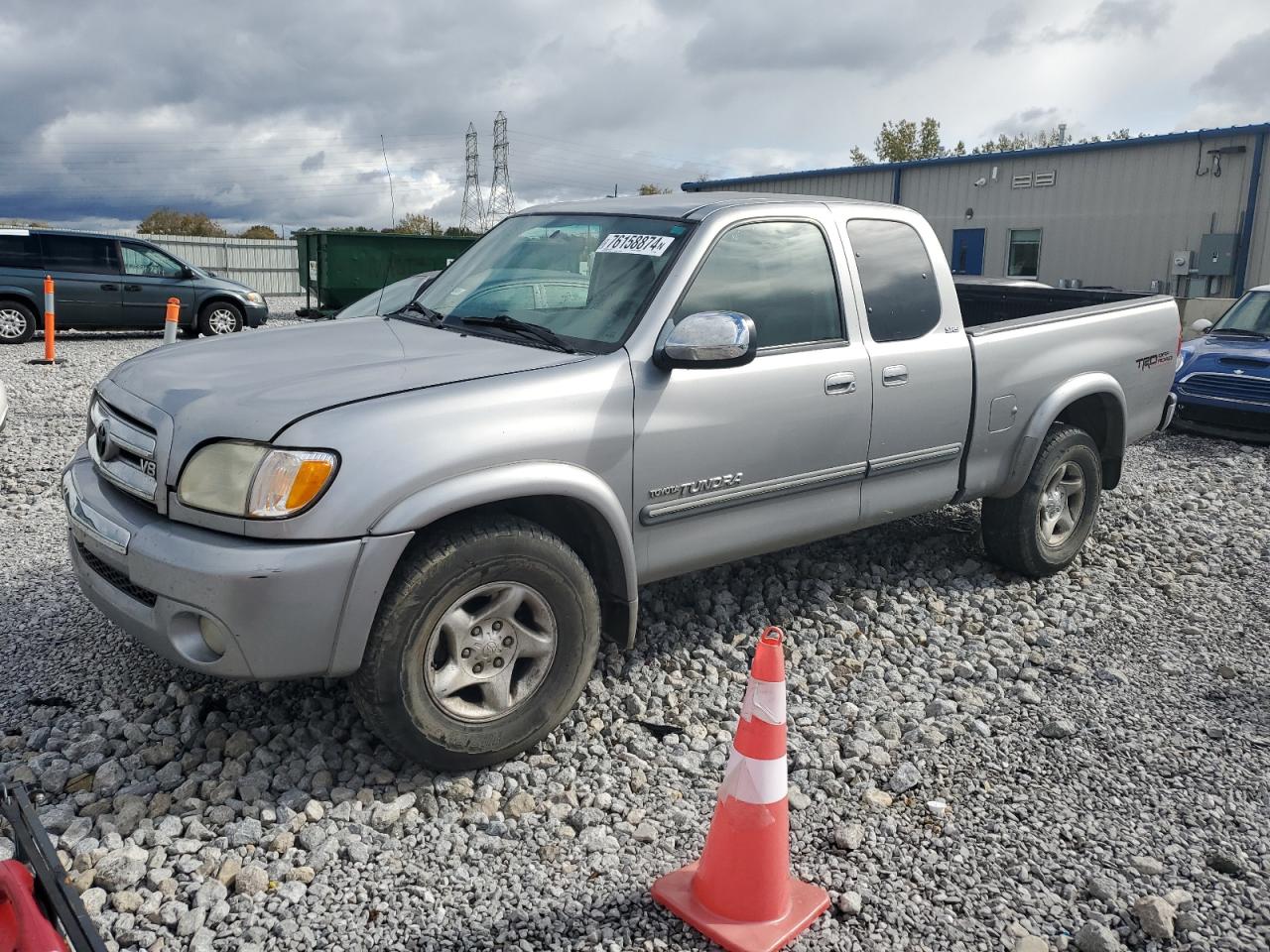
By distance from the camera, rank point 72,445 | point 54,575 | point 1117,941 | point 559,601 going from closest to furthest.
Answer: point 1117,941
point 559,601
point 54,575
point 72,445

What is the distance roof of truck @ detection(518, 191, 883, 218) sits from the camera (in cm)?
417

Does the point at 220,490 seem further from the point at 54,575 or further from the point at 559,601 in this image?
the point at 54,575

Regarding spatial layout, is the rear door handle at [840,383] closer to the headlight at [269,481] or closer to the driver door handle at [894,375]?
the driver door handle at [894,375]

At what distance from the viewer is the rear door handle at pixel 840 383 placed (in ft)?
13.7

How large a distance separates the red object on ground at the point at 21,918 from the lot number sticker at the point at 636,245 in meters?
2.80

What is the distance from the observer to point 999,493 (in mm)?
5156

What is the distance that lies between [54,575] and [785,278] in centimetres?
374

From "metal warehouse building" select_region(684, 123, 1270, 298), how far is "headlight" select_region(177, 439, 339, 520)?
2090cm

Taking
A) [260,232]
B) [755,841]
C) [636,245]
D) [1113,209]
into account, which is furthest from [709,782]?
[260,232]

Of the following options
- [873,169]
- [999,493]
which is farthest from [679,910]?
[873,169]

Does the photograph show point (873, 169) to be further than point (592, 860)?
Yes

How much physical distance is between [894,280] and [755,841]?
2.76 m

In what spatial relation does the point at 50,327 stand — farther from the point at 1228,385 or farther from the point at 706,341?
the point at 1228,385

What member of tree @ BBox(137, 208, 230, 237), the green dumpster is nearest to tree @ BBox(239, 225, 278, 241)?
tree @ BBox(137, 208, 230, 237)
